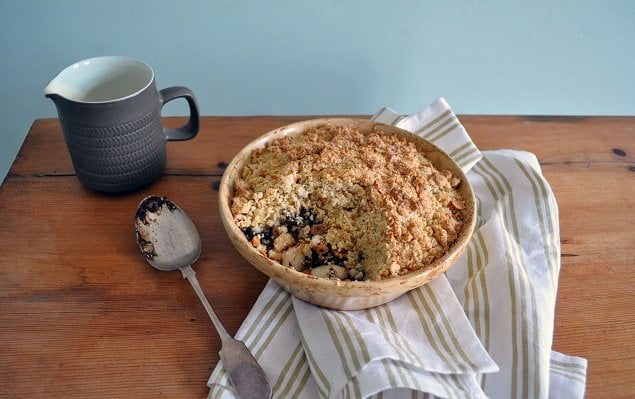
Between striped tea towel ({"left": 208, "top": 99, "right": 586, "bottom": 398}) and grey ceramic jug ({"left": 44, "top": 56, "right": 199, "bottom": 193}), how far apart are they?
0.27m

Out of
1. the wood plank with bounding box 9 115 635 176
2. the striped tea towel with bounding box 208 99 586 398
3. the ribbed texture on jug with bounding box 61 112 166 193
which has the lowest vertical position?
the striped tea towel with bounding box 208 99 586 398

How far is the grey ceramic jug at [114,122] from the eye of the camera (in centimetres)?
65

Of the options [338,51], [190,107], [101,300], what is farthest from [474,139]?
[101,300]

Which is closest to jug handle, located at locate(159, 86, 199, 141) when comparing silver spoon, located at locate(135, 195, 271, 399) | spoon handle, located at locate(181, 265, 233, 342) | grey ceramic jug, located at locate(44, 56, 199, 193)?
grey ceramic jug, located at locate(44, 56, 199, 193)

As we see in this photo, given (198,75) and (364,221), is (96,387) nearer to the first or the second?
(364,221)

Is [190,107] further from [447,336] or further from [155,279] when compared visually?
[447,336]

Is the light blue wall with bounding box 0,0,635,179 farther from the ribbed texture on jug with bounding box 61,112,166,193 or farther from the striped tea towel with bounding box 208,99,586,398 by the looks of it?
the striped tea towel with bounding box 208,99,586,398

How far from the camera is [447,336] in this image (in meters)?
0.55

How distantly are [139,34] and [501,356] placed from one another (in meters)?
0.87

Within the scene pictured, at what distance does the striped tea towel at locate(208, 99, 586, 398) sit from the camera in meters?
0.51

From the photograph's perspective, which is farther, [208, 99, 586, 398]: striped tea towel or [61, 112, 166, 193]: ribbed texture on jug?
[61, 112, 166, 193]: ribbed texture on jug

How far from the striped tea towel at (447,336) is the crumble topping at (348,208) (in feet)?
0.19

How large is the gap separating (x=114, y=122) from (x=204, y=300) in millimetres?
256

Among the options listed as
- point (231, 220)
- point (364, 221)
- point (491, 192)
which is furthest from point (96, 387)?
point (491, 192)
